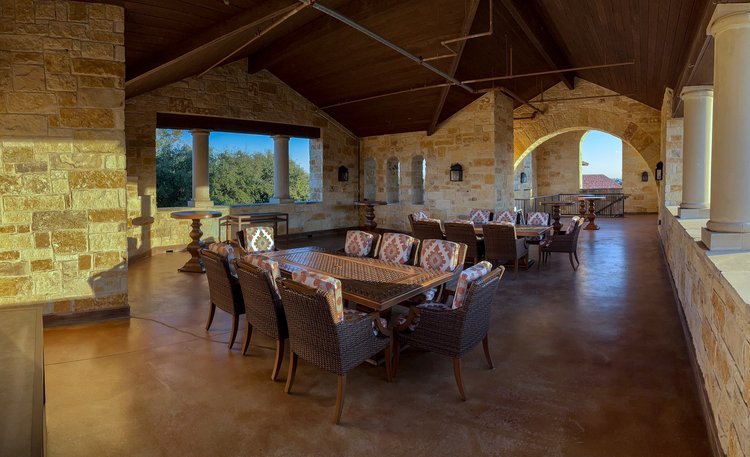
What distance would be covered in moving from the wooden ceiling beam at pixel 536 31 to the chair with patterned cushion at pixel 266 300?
5.73 m

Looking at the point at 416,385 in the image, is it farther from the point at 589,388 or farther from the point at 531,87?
the point at 531,87

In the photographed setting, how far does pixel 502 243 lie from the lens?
253 inches

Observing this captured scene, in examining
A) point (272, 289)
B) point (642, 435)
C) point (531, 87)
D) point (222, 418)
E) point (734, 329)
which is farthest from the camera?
point (531, 87)

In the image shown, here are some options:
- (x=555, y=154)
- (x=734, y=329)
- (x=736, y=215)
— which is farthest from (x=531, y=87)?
(x=734, y=329)

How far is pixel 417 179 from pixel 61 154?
8.63 m

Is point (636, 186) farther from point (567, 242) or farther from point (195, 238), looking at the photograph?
point (195, 238)

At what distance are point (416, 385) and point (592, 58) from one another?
7704mm

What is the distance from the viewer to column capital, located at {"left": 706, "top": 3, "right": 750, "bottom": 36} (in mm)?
2881

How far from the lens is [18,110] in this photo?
4105mm

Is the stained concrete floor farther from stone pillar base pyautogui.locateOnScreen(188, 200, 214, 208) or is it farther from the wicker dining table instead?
stone pillar base pyautogui.locateOnScreen(188, 200, 214, 208)

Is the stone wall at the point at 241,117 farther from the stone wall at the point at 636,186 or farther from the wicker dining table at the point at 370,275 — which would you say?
the stone wall at the point at 636,186

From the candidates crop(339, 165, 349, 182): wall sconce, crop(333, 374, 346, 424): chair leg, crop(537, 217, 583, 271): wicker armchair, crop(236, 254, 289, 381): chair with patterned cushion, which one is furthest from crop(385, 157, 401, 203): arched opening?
crop(333, 374, 346, 424): chair leg

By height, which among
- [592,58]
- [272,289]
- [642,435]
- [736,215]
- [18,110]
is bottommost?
[642,435]

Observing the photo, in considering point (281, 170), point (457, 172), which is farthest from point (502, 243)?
point (281, 170)
